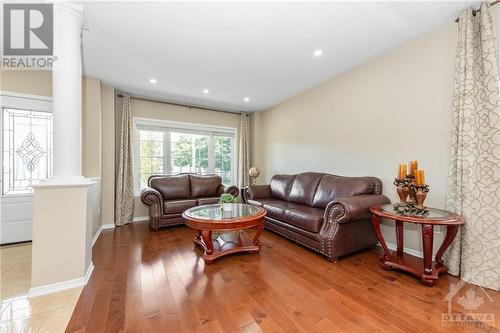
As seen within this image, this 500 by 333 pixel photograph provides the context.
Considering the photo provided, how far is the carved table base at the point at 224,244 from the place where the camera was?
239 centimetres

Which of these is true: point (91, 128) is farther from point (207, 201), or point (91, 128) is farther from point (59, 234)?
point (207, 201)

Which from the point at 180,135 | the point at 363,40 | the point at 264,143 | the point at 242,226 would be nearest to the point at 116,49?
the point at 180,135

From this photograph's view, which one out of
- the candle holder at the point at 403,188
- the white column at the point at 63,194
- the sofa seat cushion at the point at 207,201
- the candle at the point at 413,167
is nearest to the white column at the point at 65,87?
the white column at the point at 63,194

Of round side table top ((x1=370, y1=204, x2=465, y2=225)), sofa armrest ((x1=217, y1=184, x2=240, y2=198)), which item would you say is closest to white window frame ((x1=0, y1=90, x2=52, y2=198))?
sofa armrest ((x1=217, y1=184, x2=240, y2=198))

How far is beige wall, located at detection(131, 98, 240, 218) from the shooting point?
14.1 ft

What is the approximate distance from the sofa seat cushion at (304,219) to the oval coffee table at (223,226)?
469 mm

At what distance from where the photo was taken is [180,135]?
482cm

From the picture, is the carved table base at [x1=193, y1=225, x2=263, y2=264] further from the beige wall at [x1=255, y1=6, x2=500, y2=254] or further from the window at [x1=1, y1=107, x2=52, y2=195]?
the window at [x1=1, y1=107, x2=52, y2=195]

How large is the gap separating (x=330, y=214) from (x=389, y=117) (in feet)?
5.09

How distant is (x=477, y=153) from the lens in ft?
6.30

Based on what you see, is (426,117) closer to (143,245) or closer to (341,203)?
(341,203)

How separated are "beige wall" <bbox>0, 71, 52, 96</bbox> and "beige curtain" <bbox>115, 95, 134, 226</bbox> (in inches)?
43.3

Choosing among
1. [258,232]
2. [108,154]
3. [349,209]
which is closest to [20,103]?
[108,154]

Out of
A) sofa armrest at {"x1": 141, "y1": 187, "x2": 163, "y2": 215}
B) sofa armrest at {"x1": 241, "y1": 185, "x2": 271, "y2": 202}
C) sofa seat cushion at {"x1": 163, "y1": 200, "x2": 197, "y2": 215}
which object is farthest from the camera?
sofa armrest at {"x1": 241, "y1": 185, "x2": 271, "y2": 202}
